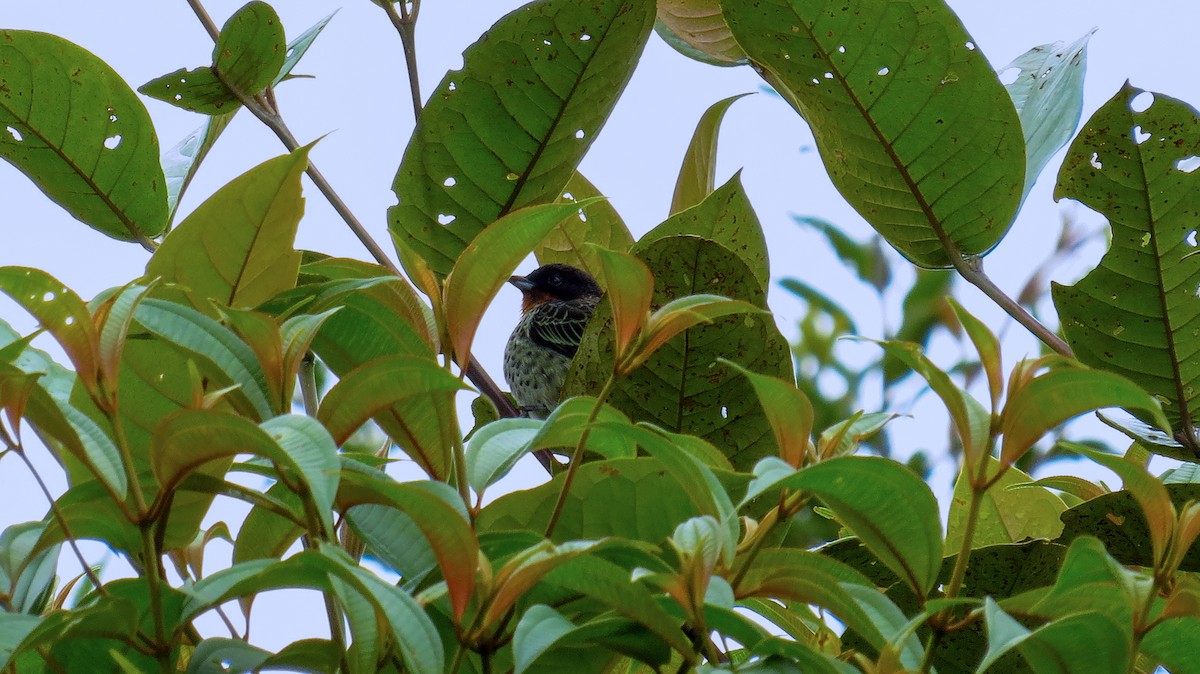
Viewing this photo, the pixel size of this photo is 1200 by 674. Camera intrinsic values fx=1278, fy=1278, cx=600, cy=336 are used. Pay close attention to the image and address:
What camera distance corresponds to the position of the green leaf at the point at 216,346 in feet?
2.85

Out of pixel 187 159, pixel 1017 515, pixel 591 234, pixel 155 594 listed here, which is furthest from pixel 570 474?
pixel 187 159

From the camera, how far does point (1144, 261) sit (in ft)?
4.41

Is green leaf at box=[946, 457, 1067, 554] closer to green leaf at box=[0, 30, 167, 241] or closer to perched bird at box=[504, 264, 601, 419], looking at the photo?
green leaf at box=[0, 30, 167, 241]

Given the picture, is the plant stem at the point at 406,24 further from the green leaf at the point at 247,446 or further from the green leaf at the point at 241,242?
the green leaf at the point at 247,446

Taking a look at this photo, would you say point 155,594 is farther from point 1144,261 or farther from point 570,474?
point 1144,261

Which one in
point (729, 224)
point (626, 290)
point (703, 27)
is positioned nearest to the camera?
point (626, 290)

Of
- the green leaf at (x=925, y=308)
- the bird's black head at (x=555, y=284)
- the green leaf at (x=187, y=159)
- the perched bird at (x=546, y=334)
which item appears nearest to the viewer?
the green leaf at (x=187, y=159)

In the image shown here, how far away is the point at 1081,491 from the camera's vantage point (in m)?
1.24

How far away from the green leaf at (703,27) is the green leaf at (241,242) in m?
1.03

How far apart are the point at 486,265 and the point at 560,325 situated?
13.7 feet

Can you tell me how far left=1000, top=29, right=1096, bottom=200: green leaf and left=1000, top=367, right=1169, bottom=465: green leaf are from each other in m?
0.70

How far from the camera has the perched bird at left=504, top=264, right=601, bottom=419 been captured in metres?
5.04

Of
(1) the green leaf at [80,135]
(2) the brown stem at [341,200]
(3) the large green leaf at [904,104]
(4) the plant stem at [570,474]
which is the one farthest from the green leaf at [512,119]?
(4) the plant stem at [570,474]

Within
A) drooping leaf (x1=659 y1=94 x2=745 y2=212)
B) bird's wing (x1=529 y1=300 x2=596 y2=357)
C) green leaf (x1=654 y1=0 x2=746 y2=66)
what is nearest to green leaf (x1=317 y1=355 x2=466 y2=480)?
drooping leaf (x1=659 y1=94 x2=745 y2=212)
